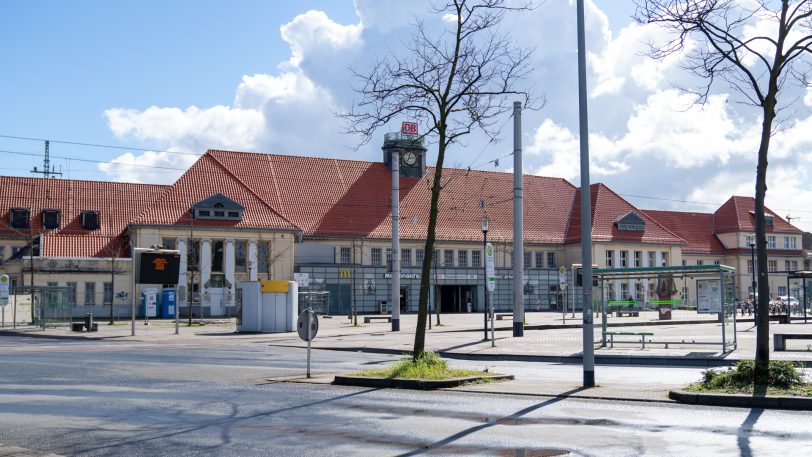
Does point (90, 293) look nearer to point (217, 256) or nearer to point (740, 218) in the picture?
point (217, 256)

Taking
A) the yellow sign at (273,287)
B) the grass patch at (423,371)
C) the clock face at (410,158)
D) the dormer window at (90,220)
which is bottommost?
the grass patch at (423,371)

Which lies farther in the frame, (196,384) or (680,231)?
(680,231)

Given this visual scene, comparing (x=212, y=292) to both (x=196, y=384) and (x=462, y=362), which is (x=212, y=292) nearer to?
(x=462, y=362)

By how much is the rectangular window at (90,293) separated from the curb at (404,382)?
52086 mm

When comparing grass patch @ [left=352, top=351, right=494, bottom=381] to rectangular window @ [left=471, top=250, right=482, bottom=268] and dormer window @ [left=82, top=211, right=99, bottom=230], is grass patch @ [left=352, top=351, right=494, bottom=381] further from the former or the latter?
rectangular window @ [left=471, top=250, right=482, bottom=268]

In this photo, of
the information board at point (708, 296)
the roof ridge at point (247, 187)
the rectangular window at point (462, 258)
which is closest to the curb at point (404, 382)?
the information board at point (708, 296)

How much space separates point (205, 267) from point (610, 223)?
38.5 m

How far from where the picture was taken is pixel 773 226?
101 m

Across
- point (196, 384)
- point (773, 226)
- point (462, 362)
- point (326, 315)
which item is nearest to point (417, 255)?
point (326, 315)

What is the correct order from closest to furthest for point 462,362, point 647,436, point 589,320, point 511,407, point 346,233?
point 647,436 → point 511,407 → point 589,320 → point 462,362 → point 346,233

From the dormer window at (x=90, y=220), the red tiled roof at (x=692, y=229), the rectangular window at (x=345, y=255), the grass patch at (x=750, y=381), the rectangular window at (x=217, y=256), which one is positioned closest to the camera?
the grass patch at (x=750, y=381)

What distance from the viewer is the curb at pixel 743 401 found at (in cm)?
1312

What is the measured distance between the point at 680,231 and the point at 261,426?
3699 inches

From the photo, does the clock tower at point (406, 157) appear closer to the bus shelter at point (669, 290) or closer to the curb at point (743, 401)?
the bus shelter at point (669, 290)
